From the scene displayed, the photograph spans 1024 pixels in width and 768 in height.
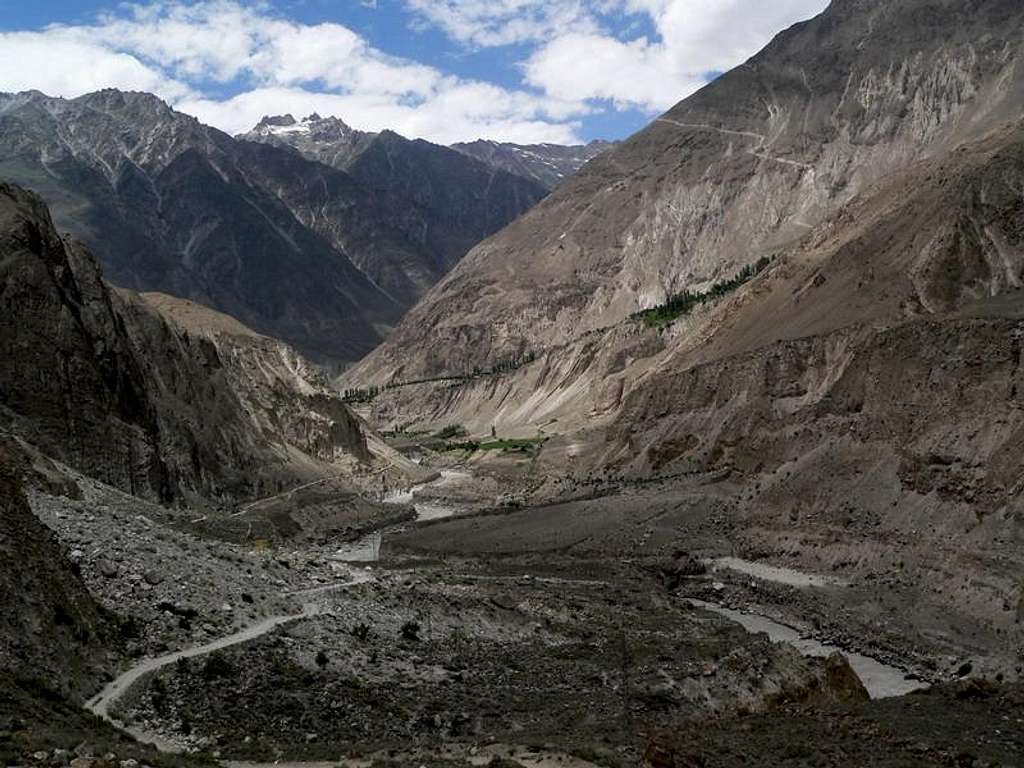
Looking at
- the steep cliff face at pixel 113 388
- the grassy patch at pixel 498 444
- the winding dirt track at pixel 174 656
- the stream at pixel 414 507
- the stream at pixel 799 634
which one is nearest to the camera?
the winding dirt track at pixel 174 656

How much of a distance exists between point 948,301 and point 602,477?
86.9ft

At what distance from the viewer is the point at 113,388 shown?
52.6 m

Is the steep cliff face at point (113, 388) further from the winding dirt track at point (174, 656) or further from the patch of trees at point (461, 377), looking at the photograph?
the patch of trees at point (461, 377)

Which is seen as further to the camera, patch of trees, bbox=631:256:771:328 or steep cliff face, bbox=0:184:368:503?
patch of trees, bbox=631:256:771:328

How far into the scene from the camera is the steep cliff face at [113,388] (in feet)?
156

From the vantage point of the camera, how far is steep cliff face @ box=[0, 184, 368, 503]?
47.4 metres

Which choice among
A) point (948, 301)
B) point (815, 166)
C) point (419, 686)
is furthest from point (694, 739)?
point (815, 166)

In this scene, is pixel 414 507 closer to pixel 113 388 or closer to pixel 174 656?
pixel 113 388

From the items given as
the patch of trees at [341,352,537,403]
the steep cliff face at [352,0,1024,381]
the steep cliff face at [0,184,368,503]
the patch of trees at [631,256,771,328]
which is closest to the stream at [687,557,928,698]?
the steep cliff face at [0,184,368,503]

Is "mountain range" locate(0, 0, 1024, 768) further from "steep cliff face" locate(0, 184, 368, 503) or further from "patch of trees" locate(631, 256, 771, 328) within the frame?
"patch of trees" locate(631, 256, 771, 328)

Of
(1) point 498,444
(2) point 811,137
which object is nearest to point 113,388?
(1) point 498,444

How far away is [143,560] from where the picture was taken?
27266 mm

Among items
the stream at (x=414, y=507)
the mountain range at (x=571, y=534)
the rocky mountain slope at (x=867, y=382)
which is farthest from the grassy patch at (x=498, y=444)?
the stream at (x=414, y=507)

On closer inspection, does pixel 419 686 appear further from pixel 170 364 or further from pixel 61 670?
pixel 170 364
